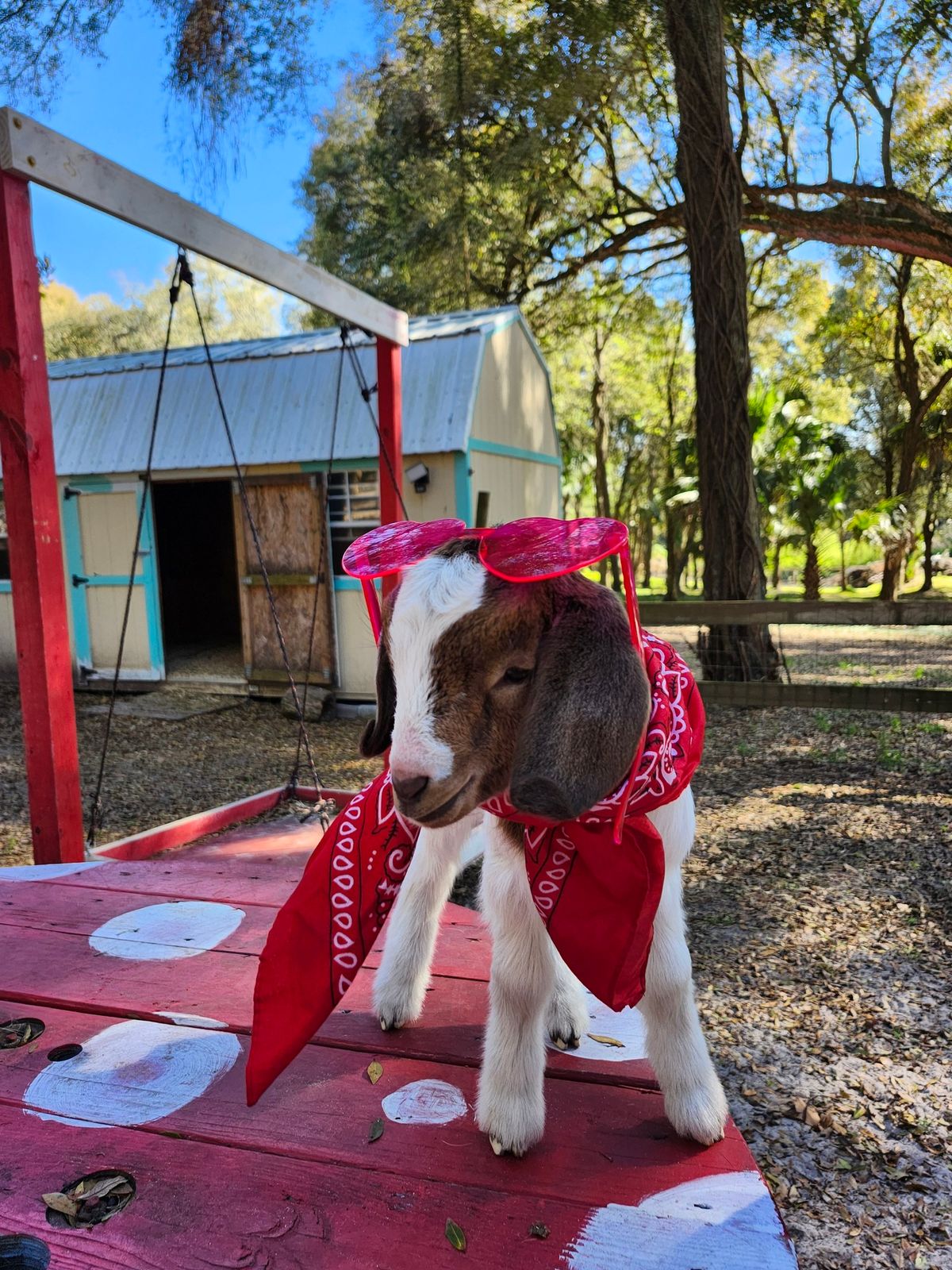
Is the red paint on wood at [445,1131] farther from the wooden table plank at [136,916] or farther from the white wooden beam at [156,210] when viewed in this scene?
the white wooden beam at [156,210]

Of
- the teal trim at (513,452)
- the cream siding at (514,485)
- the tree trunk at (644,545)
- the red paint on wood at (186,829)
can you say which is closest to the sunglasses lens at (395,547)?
the red paint on wood at (186,829)

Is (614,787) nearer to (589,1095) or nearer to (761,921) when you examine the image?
(589,1095)

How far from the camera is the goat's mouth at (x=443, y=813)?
118cm

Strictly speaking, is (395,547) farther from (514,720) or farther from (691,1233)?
(691,1233)

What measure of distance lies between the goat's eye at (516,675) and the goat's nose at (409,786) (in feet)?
0.62

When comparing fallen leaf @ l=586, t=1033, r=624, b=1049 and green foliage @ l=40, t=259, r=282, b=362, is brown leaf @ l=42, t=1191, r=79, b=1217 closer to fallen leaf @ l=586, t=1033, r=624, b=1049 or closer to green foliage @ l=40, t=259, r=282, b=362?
fallen leaf @ l=586, t=1033, r=624, b=1049

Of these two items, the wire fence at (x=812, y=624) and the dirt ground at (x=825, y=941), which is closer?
the dirt ground at (x=825, y=941)

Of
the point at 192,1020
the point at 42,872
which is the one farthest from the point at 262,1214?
the point at 42,872

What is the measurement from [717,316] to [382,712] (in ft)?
20.3

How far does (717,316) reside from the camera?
676 centimetres

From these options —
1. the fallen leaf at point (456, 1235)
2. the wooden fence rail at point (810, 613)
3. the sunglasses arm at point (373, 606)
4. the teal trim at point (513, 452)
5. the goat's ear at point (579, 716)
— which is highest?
the teal trim at point (513, 452)

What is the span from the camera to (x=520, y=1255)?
1.24 metres

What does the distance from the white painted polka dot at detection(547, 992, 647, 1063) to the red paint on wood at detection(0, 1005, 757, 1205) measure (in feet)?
0.40

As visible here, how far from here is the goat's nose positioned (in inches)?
45.2
